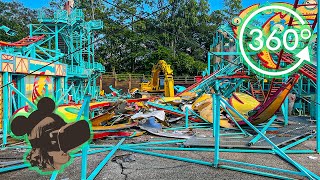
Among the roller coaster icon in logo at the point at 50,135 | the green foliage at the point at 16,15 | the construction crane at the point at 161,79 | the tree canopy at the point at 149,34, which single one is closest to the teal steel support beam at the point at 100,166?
the roller coaster icon in logo at the point at 50,135

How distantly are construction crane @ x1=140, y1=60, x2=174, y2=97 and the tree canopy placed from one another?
14.3 m

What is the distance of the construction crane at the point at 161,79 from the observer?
1975cm

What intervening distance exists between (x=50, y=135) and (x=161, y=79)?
2076 centimetres

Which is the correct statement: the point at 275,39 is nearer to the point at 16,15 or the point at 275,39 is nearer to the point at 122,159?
the point at 122,159

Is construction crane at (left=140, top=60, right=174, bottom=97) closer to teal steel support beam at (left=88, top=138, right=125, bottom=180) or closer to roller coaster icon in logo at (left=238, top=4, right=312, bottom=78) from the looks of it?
roller coaster icon in logo at (left=238, top=4, right=312, bottom=78)

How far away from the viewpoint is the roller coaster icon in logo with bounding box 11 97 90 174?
355 cm

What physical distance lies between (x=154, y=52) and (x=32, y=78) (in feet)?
89.5

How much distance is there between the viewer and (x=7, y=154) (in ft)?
19.2

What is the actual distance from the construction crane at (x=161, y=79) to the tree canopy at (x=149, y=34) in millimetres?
14288

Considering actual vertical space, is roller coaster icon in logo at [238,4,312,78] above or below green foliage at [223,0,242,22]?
below

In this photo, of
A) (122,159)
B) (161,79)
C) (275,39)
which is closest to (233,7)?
(161,79)

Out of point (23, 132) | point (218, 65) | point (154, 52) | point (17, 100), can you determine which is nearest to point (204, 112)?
point (17, 100)

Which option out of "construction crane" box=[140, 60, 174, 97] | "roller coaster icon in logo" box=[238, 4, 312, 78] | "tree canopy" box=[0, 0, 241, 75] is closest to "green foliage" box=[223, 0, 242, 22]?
"tree canopy" box=[0, 0, 241, 75]

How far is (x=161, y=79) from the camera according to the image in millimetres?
24219
